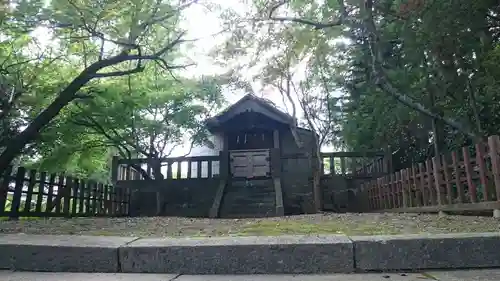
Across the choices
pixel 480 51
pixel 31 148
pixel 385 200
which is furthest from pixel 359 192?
pixel 31 148

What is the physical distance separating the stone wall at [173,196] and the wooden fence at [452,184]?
6741 mm

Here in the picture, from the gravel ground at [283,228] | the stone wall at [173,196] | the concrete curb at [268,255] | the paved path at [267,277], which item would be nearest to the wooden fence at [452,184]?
the gravel ground at [283,228]

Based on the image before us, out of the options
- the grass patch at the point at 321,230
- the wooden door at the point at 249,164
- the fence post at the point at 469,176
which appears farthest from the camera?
the wooden door at the point at 249,164

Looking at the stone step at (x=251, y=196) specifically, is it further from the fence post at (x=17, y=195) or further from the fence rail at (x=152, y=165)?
the fence post at (x=17, y=195)

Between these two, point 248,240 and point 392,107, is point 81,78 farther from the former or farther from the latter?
point 392,107

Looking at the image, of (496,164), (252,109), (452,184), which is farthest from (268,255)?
(252,109)

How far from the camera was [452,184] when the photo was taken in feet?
19.6

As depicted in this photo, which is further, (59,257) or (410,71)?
(410,71)

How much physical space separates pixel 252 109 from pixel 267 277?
16.5m

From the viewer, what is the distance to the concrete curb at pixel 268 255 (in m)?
2.53

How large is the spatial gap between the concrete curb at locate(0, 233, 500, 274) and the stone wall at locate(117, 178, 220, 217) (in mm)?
10941

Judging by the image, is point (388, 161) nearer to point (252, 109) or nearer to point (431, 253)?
point (252, 109)

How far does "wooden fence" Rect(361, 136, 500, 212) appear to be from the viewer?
4852 millimetres

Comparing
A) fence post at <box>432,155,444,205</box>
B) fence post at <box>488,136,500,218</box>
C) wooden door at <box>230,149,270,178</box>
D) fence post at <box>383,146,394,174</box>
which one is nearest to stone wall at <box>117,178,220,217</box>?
wooden door at <box>230,149,270,178</box>
